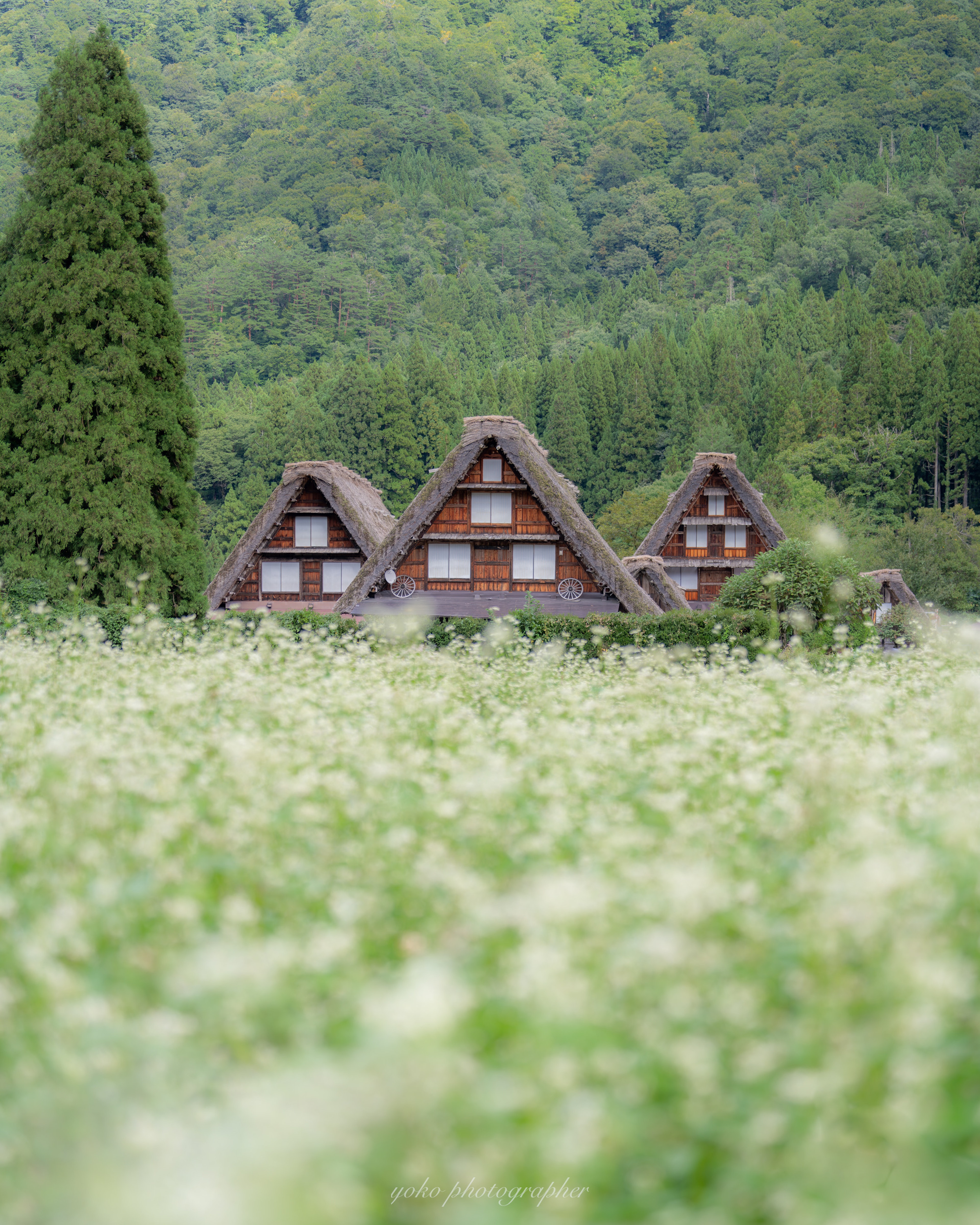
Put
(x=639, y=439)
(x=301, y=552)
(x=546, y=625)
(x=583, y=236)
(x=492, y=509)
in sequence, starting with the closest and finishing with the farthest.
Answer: (x=546, y=625), (x=492, y=509), (x=301, y=552), (x=639, y=439), (x=583, y=236)

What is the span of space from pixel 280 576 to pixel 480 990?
1065 inches

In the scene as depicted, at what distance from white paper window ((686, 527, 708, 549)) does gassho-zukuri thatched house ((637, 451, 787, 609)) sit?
0.01 meters

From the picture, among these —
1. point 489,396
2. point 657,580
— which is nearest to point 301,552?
point 657,580

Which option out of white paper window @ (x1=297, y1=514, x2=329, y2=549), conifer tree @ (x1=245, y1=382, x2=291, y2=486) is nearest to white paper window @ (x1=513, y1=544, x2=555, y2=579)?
white paper window @ (x1=297, y1=514, x2=329, y2=549)

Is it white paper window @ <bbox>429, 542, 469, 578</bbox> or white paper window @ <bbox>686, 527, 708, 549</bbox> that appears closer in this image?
white paper window @ <bbox>429, 542, 469, 578</bbox>

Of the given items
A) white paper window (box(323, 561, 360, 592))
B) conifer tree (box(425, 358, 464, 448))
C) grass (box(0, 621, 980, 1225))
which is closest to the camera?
grass (box(0, 621, 980, 1225))

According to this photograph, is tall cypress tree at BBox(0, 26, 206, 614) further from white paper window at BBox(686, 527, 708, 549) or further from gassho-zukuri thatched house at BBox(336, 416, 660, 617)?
white paper window at BBox(686, 527, 708, 549)

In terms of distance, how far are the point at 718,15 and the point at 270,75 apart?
66328 mm

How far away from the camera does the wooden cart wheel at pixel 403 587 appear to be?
Result: 23312 millimetres

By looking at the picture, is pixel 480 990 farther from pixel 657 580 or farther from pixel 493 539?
pixel 657 580

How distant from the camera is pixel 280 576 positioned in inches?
1158

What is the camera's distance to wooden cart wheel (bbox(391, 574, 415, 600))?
2331cm

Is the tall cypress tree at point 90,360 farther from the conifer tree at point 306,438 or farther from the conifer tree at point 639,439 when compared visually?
the conifer tree at point 639,439

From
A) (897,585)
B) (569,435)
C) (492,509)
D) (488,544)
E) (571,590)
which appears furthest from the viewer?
(569,435)
